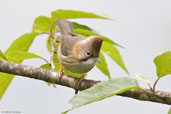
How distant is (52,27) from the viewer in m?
2.89

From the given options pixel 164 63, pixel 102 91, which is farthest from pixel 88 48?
pixel 102 91

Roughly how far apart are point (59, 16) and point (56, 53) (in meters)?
0.36

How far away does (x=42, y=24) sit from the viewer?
282 cm

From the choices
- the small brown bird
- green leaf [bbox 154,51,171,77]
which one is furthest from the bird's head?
green leaf [bbox 154,51,171,77]

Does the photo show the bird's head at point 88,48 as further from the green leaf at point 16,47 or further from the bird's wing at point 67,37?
the green leaf at point 16,47

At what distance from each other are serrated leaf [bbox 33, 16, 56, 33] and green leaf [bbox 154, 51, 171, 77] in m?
1.32

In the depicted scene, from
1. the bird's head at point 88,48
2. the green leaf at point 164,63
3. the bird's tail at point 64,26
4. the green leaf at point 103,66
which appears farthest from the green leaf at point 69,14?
the green leaf at point 164,63

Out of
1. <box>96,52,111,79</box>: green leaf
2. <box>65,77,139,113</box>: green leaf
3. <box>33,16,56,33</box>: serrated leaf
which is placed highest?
<box>65,77,139,113</box>: green leaf

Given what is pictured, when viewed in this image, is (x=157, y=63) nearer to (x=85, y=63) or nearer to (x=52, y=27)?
(x=85, y=63)

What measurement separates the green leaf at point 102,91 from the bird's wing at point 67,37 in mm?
1315

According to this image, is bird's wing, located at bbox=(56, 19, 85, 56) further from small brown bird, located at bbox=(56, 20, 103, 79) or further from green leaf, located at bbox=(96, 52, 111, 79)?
green leaf, located at bbox=(96, 52, 111, 79)

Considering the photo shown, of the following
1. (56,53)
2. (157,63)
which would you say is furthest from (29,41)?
(157,63)

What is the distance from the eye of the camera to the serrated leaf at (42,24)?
2775 millimetres

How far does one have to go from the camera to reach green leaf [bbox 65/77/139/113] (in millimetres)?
1198
